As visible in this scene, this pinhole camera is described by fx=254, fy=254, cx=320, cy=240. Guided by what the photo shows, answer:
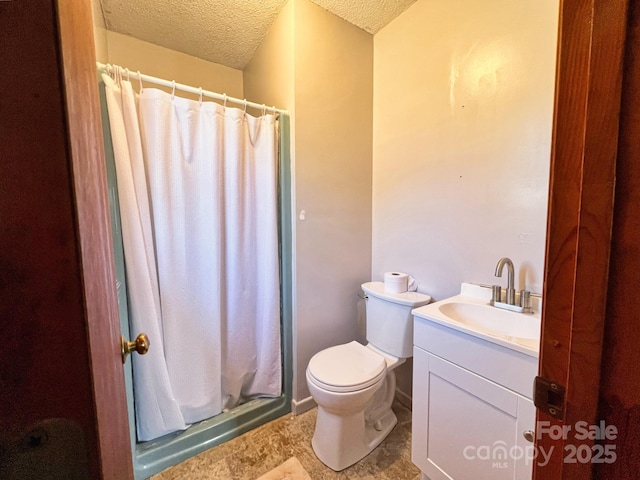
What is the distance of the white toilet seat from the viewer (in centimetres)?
121

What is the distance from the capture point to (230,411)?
149cm

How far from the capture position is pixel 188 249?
1.33 m

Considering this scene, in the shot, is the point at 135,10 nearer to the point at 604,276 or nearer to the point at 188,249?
the point at 188,249

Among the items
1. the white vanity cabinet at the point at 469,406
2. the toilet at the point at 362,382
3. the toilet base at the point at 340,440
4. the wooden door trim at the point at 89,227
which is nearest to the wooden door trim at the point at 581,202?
the white vanity cabinet at the point at 469,406

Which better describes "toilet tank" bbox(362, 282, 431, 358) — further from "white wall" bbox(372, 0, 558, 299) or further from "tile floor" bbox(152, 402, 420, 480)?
"tile floor" bbox(152, 402, 420, 480)

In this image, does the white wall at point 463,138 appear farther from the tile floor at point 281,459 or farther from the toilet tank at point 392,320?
the tile floor at point 281,459

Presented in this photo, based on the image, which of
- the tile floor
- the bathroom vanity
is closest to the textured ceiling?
the bathroom vanity

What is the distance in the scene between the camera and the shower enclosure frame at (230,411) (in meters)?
1.07

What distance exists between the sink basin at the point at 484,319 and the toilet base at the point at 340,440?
68 centimetres

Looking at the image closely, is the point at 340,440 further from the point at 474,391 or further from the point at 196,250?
the point at 196,250

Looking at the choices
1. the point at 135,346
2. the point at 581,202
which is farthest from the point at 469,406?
the point at 135,346

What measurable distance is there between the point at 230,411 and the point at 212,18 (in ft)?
7.86

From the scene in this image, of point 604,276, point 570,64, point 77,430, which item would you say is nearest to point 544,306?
point 604,276

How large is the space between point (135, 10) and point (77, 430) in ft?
7.18
